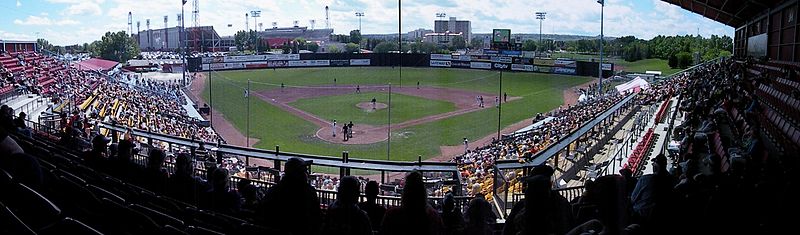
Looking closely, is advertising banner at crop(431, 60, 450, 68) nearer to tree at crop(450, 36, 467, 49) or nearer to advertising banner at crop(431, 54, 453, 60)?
advertising banner at crop(431, 54, 453, 60)

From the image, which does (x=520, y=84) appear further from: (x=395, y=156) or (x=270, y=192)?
(x=270, y=192)

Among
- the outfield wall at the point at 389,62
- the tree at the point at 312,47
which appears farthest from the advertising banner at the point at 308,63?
the tree at the point at 312,47

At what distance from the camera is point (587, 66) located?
67.0m

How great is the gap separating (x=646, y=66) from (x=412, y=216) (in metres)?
75.9

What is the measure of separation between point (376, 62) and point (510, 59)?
19.1m

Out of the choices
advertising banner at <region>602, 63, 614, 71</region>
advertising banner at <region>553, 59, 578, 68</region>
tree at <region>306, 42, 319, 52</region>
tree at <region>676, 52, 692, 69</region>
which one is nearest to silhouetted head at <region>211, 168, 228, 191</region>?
advertising banner at <region>602, 63, 614, 71</region>

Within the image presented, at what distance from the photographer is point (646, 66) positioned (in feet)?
241

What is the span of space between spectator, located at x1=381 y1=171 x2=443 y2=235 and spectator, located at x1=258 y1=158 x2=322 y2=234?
0.69 m

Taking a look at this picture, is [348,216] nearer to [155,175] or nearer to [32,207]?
[32,207]

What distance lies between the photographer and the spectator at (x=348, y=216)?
379 cm

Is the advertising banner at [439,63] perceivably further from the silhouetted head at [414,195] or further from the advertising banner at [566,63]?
the silhouetted head at [414,195]

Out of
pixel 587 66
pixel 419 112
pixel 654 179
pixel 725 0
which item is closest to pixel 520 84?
pixel 587 66

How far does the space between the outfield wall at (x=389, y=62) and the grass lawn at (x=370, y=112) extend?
2365cm

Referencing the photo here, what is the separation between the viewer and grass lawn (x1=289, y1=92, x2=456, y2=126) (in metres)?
36.5
